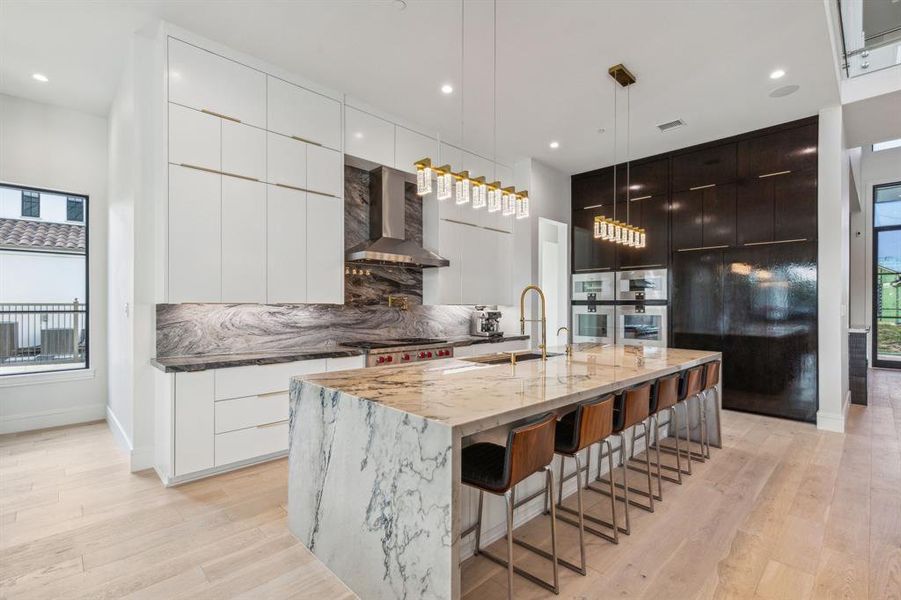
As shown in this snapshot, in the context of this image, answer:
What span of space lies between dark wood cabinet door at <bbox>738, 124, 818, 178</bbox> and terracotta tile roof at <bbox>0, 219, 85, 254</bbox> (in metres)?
7.34

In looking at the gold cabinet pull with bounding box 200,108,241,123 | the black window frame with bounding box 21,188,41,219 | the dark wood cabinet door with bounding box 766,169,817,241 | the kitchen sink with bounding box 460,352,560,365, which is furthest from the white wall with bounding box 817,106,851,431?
the black window frame with bounding box 21,188,41,219

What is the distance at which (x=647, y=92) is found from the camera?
3.92 metres

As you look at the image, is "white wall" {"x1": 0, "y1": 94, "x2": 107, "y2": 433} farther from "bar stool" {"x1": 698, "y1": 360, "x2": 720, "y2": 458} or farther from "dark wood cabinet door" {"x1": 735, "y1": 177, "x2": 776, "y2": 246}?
"dark wood cabinet door" {"x1": 735, "y1": 177, "x2": 776, "y2": 246}

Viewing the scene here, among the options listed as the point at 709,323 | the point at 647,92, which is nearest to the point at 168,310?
the point at 647,92

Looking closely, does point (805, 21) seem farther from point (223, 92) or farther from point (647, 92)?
point (223, 92)

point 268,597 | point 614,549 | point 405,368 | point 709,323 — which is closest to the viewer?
point 268,597

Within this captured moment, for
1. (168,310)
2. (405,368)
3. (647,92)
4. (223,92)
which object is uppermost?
(647,92)

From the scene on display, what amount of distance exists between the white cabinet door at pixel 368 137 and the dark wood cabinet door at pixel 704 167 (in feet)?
12.0

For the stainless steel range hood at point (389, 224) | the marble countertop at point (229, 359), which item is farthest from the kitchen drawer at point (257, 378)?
the stainless steel range hood at point (389, 224)

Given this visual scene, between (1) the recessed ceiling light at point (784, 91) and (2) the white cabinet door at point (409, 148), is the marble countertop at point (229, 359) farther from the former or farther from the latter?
(1) the recessed ceiling light at point (784, 91)

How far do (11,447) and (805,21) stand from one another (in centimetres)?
701

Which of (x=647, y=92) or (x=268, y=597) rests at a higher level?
(x=647, y=92)

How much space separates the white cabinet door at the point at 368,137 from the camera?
4.05m

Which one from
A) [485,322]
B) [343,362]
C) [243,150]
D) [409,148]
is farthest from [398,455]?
[485,322]
